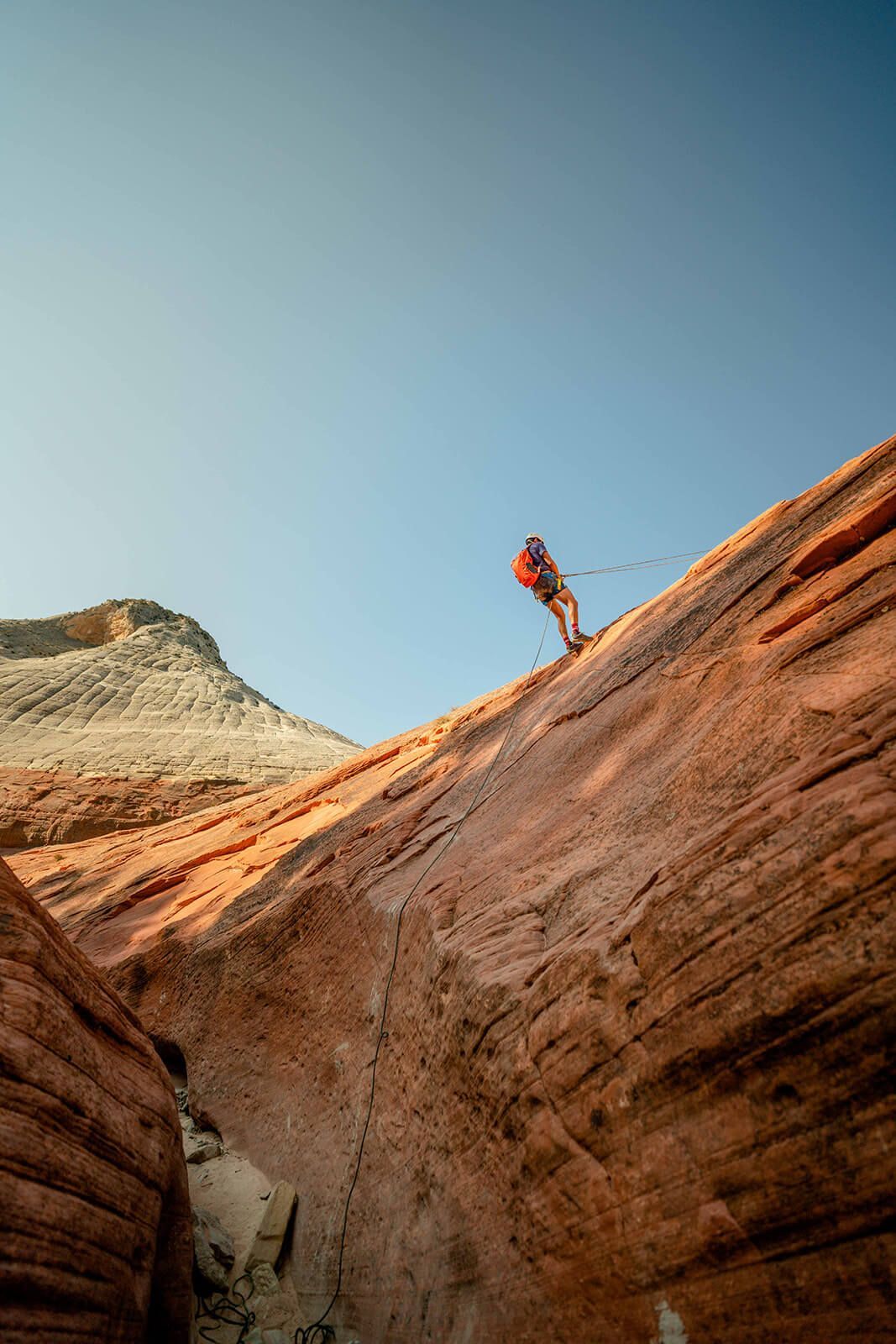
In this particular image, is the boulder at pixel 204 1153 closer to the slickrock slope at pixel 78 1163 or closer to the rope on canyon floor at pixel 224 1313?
the rope on canyon floor at pixel 224 1313

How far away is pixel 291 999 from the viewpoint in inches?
258

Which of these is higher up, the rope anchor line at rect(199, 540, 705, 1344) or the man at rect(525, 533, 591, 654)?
the man at rect(525, 533, 591, 654)

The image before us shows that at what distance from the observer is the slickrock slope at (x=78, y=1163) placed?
2895 millimetres

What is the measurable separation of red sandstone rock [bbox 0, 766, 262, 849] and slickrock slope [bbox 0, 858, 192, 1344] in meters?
18.1

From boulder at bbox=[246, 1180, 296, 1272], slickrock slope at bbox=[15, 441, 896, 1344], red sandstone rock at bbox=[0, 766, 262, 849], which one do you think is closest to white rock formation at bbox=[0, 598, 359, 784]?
red sandstone rock at bbox=[0, 766, 262, 849]

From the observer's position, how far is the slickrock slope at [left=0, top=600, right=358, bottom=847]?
21234mm

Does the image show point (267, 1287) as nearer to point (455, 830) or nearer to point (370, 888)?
point (370, 888)

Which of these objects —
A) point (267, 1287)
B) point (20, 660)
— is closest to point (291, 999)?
point (267, 1287)

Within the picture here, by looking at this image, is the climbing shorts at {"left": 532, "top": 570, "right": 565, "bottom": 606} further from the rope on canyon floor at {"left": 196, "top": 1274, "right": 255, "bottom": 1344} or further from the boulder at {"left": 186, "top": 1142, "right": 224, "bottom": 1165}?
Answer: the rope on canyon floor at {"left": 196, "top": 1274, "right": 255, "bottom": 1344}

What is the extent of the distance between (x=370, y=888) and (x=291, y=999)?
1.36 metres

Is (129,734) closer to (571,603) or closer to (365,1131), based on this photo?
(571,603)

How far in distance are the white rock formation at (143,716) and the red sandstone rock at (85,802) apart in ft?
3.15

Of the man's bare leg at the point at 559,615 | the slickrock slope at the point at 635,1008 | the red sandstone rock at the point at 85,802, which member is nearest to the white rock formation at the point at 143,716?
the red sandstone rock at the point at 85,802

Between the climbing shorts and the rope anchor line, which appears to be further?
the climbing shorts
